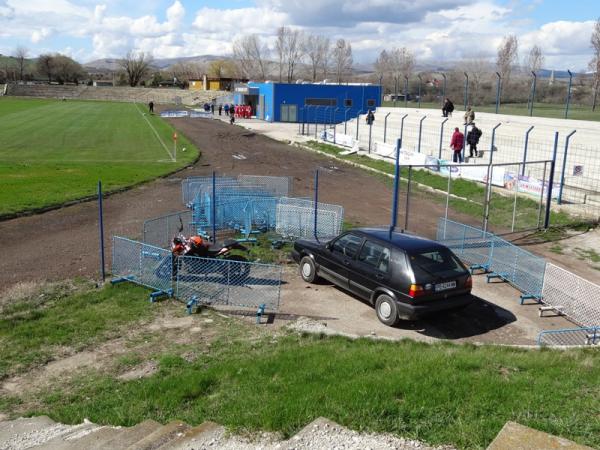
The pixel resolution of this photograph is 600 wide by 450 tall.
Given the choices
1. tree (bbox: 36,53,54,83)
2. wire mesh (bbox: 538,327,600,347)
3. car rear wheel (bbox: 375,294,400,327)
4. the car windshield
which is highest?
tree (bbox: 36,53,54,83)

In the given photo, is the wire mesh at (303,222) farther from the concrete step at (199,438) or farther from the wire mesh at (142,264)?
the concrete step at (199,438)

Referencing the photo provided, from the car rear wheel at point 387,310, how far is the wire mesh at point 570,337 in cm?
239

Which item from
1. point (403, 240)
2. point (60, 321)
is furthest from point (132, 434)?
point (403, 240)

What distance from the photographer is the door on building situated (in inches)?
2470

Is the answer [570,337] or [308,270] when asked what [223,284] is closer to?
[308,270]

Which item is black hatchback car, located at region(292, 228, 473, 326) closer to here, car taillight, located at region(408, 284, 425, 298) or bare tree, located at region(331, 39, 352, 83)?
car taillight, located at region(408, 284, 425, 298)

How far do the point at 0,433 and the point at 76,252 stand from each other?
8149 millimetres

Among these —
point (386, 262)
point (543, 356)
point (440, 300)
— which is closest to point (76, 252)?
point (386, 262)

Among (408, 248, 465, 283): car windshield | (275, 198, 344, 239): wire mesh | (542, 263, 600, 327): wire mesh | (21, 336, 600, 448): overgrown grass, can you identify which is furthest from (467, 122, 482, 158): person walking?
(21, 336, 600, 448): overgrown grass

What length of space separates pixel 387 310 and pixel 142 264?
4997mm

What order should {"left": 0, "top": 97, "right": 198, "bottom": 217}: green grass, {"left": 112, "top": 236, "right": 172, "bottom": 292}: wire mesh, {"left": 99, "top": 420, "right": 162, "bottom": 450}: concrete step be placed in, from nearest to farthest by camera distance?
{"left": 99, "top": 420, "right": 162, "bottom": 450}: concrete step < {"left": 112, "top": 236, "right": 172, "bottom": 292}: wire mesh < {"left": 0, "top": 97, "right": 198, "bottom": 217}: green grass

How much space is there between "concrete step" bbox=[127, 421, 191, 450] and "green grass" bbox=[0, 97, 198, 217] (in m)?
13.8

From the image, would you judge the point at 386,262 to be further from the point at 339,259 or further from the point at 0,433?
the point at 0,433

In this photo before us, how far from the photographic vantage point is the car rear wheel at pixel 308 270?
40.4 ft
